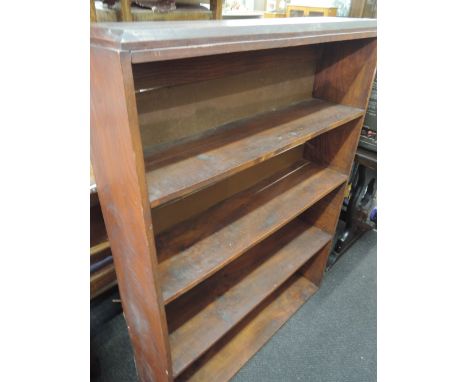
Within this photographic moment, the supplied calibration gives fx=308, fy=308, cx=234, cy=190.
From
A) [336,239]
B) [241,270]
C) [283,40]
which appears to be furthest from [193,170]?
[336,239]

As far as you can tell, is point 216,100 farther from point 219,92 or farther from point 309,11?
point 309,11

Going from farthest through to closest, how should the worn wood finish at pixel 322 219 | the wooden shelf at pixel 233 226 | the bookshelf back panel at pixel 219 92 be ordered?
1. the worn wood finish at pixel 322 219
2. the wooden shelf at pixel 233 226
3. the bookshelf back panel at pixel 219 92

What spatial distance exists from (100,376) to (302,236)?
3.91ft

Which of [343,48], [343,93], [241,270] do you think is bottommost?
[241,270]

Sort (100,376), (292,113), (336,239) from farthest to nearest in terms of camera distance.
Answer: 1. (336,239)
2. (100,376)
3. (292,113)

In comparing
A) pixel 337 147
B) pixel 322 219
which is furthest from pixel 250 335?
pixel 337 147

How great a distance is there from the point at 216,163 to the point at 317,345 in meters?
1.24

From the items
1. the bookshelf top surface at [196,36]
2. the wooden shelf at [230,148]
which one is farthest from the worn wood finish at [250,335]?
the bookshelf top surface at [196,36]

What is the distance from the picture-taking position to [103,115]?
687 millimetres

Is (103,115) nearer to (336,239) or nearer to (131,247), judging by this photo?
(131,247)

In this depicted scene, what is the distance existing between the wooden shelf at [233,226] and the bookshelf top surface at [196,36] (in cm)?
65

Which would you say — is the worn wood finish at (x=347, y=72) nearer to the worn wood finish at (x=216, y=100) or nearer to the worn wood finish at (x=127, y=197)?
the worn wood finish at (x=216, y=100)

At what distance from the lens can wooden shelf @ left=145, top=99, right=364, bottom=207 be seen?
791 mm

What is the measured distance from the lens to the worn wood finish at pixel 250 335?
56.2 inches
